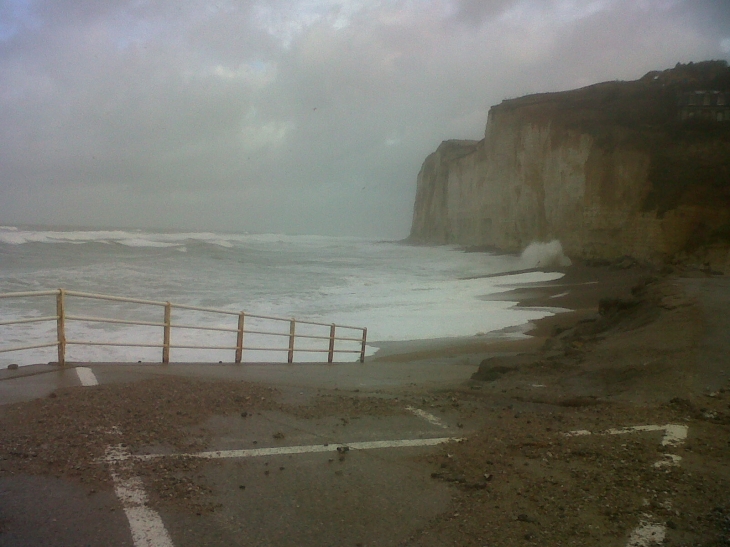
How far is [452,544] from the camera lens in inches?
121

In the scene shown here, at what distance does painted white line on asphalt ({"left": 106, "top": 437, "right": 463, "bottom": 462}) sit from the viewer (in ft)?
13.4

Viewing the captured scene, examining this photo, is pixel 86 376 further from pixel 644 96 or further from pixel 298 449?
pixel 644 96

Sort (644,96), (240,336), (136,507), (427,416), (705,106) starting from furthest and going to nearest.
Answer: (644,96), (705,106), (240,336), (427,416), (136,507)

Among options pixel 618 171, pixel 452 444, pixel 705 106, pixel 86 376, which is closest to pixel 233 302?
pixel 86 376

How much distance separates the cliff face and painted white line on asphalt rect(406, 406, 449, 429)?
2824 cm

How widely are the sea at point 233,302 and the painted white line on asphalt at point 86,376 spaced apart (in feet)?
3.03

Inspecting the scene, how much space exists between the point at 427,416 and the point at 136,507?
3.07 metres

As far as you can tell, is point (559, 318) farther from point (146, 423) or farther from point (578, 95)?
point (578, 95)

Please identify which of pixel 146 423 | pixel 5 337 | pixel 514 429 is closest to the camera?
pixel 146 423

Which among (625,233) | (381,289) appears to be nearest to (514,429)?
(381,289)

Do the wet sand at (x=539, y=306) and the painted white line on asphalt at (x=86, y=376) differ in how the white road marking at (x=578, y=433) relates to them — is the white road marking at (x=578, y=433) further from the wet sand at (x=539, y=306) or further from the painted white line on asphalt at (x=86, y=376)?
the wet sand at (x=539, y=306)

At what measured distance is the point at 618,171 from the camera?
33375 mm

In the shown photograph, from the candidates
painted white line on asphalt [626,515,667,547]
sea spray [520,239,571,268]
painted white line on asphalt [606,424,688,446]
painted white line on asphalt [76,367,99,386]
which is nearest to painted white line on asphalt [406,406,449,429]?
painted white line on asphalt [606,424,688,446]

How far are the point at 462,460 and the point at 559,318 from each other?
14.3 meters
